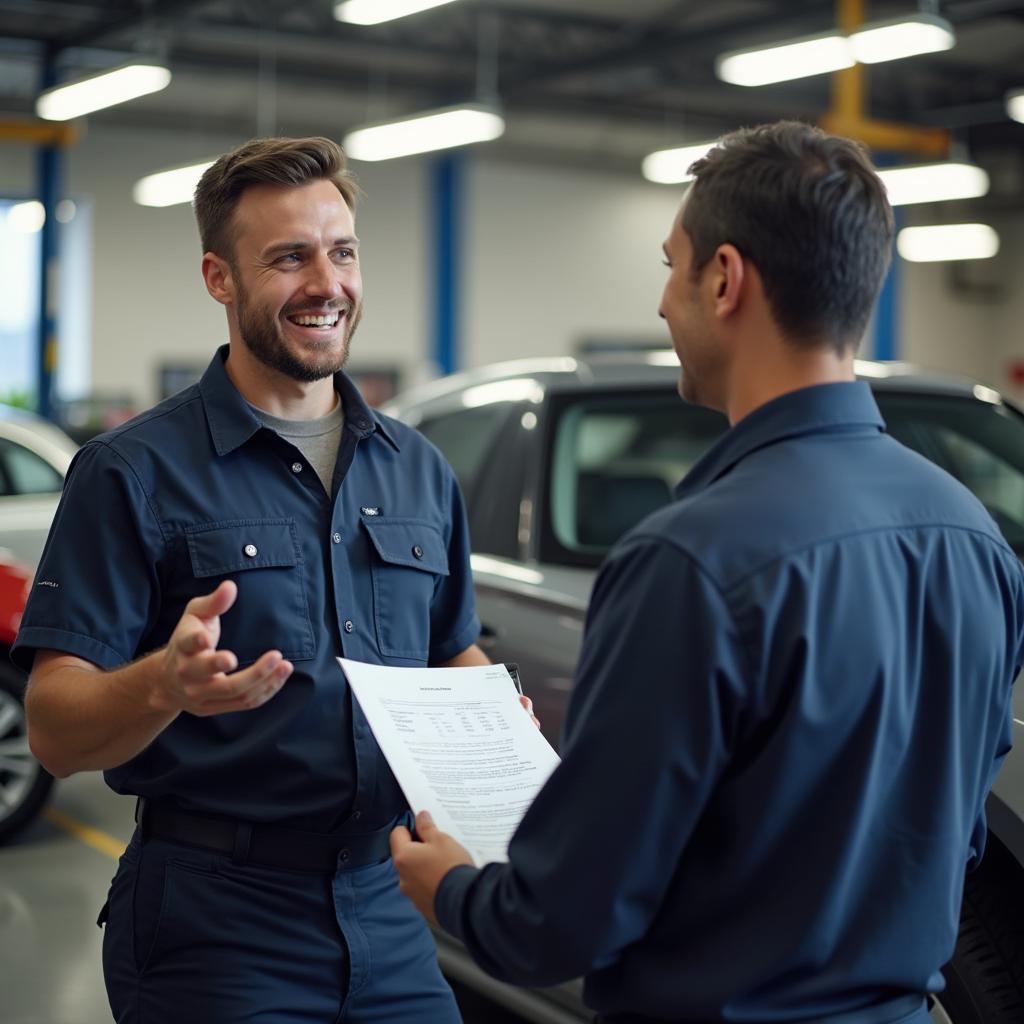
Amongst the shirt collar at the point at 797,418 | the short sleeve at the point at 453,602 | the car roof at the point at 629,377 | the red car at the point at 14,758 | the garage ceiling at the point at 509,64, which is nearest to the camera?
the shirt collar at the point at 797,418

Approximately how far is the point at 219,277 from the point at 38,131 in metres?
13.4

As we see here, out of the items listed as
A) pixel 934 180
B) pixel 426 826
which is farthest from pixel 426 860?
pixel 934 180

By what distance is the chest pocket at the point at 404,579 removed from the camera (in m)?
2.02

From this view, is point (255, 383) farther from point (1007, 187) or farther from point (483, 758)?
point (1007, 187)

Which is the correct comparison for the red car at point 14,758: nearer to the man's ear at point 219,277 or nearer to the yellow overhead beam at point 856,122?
the man's ear at point 219,277

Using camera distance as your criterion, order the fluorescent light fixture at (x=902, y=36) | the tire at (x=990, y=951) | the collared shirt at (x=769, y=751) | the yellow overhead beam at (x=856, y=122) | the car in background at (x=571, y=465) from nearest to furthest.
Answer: the collared shirt at (x=769, y=751) → the tire at (x=990, y=951) → the car in background at (x=571, y=465) → the fluorescent light fixture at (x=902, y=36) → the yellow overhead beam at (x=856, y=122)

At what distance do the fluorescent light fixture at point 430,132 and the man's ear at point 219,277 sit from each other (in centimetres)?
986

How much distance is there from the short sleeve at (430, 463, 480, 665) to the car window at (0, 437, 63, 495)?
4.46 metres

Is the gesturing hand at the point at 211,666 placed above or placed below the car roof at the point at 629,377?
below

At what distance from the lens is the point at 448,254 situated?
63.7 feet

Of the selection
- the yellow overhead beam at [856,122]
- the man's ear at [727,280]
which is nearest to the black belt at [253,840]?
the man's ear at [727,280]

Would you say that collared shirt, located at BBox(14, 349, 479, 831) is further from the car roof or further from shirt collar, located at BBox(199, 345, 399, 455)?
the car roof

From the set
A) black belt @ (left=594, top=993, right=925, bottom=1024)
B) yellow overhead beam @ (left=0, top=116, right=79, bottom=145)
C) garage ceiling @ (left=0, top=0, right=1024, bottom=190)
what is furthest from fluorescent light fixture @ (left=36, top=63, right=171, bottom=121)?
black belt @ (left=594, top=993, right=925, bottom=1024)

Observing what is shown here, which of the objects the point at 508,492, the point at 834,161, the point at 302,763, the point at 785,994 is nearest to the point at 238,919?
the point at 302,763
